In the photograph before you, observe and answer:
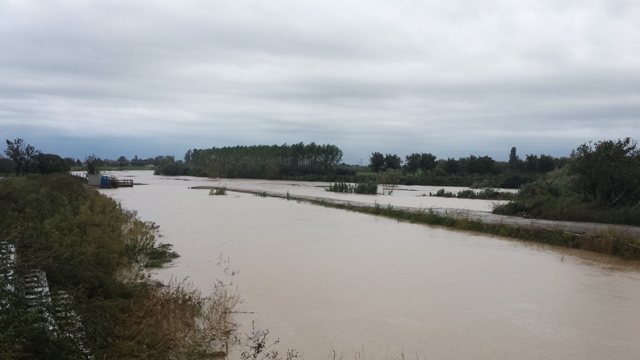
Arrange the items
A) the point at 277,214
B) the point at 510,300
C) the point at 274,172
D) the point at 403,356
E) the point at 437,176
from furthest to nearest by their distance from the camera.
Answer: the point at 274,172 < the point at 437,176 < the point at 277,214 < the point at 510,300 < the point at 403,356

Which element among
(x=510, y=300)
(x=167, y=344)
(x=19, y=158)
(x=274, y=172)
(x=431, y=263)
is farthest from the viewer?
(x=274, y=172)

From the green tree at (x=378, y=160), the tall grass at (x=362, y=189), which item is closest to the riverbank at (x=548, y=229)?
the tall grass at (x=362, y=189)

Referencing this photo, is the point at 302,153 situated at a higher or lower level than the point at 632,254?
higher

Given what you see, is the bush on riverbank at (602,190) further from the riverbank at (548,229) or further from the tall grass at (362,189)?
the tall grass at (362,189)

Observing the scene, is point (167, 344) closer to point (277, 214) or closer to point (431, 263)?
point (431, 263)

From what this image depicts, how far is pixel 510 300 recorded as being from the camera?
7.47 m

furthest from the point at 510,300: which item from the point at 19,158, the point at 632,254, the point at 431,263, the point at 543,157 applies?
the point at 543,157

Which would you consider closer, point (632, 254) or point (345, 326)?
point (345, 326)

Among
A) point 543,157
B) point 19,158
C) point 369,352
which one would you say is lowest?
point 369,352

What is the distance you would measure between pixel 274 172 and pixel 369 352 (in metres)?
56.9

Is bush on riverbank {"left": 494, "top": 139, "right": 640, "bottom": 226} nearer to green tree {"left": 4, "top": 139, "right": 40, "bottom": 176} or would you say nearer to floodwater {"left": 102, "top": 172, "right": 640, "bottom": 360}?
floodwater {"left": 102, "top": 172, "right": 640, "bottom": 360}

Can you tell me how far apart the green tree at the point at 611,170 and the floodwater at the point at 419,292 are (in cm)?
401

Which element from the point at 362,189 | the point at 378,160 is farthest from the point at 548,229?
the point at 378,160

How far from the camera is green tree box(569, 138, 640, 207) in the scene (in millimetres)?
13875
